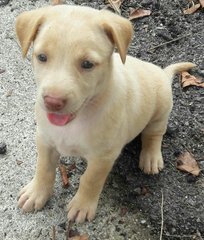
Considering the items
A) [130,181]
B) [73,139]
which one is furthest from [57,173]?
[73,139]

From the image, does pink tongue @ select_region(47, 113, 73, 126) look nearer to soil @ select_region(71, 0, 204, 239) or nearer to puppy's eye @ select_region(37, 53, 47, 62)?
puppy's eye @ select_region(37, 53, 47, 62)

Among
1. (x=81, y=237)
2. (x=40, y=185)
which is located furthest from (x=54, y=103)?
(x=81, y=237)

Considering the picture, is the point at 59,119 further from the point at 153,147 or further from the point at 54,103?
the point at 153,147

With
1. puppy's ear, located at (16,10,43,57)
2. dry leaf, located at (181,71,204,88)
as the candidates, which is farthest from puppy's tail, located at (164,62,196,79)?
puppy's ear, located at (16,10,43,57)

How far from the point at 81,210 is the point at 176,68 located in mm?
1385

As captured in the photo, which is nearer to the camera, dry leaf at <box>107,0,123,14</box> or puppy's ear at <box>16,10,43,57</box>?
puppy's ear at <box>16,10,43,57</box>

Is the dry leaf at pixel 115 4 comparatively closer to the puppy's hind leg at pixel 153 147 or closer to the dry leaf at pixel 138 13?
the dry leaf at pixel 138 13

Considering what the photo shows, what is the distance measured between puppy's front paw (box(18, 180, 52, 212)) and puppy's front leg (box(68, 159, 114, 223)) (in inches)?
7.4

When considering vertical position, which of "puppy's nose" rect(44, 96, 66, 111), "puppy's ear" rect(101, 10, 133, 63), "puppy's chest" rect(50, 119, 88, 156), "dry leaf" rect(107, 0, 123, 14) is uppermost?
"puppy's ear" rect(101, 10, 133, 63)

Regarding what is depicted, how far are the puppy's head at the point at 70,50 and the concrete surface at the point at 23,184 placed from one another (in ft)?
3.38

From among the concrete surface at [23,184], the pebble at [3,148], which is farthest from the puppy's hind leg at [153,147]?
the pebble at [3,148]

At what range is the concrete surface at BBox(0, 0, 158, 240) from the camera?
3852 millimetres

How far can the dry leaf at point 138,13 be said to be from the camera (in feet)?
16.9

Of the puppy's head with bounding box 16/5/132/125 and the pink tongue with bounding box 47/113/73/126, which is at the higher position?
the puppy's head with bounding box 16/5/132/125
